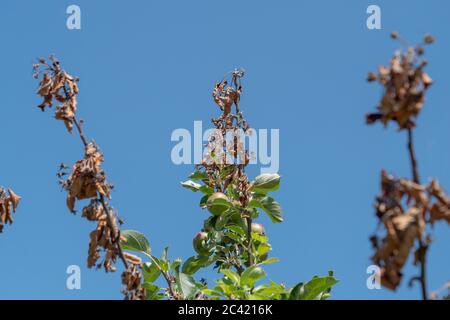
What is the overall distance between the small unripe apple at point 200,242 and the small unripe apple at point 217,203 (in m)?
0.25

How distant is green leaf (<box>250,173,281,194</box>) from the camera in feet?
14.7

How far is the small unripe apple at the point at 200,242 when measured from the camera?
15.4 ft

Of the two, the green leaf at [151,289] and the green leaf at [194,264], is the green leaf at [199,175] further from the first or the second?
the green leaf at [151,289]

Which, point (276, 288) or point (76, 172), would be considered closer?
point (76, 172)

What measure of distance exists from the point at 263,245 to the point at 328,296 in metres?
0.91

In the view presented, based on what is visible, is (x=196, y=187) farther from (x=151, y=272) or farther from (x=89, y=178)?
(x=89, y=178)

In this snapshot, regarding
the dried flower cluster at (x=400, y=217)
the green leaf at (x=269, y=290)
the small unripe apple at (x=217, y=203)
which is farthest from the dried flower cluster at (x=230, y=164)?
the dried flower cluster at (x=400, y=217)

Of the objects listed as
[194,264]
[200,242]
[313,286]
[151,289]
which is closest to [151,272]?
[151,289]

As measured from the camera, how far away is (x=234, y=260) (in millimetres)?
4602

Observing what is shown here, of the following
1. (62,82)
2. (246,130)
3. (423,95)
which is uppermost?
(246,130)

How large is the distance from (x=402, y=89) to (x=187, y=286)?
7.20 ft

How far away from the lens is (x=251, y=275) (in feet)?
11.4
